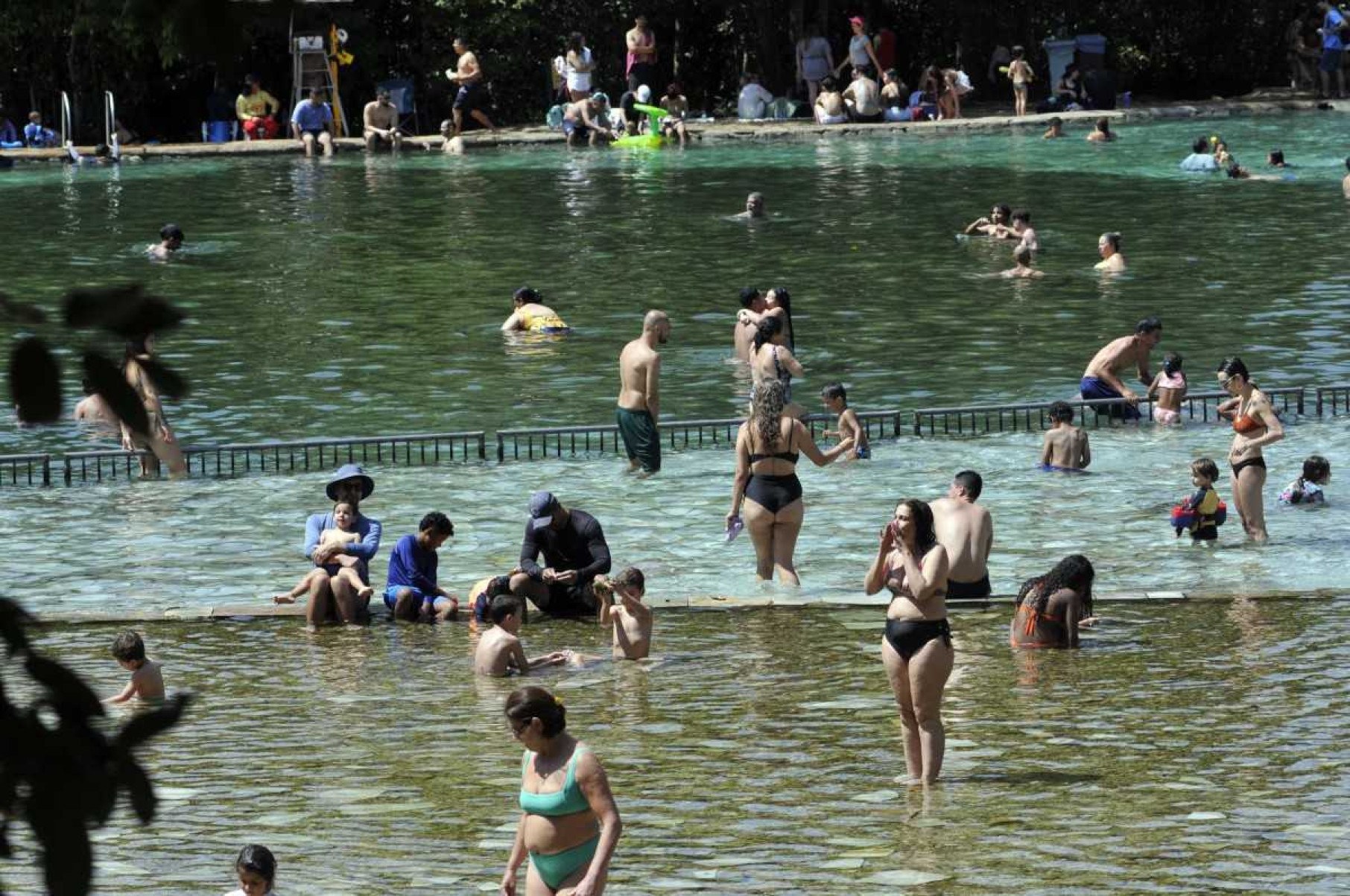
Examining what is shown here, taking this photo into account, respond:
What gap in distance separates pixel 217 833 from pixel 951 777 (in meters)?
3.26

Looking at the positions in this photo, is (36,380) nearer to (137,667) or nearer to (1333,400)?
(137,667)

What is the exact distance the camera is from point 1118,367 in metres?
22.0

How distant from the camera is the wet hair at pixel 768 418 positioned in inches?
601

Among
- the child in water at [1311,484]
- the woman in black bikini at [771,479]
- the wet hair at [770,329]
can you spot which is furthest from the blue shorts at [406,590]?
the child in water at [1311,484]

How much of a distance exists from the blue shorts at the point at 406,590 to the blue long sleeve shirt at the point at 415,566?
0.04ft

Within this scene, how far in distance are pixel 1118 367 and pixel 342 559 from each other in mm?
8943

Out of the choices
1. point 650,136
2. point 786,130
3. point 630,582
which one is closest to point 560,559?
point 630,582

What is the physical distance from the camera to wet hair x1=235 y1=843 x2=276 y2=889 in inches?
329

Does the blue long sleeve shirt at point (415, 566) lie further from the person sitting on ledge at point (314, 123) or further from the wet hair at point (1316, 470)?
the person sitting on ledge at point (314, 123)

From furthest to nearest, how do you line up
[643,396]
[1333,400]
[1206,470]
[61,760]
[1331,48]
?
[1331,48], [1333,400], [643,396], [1206,470], [61,760]

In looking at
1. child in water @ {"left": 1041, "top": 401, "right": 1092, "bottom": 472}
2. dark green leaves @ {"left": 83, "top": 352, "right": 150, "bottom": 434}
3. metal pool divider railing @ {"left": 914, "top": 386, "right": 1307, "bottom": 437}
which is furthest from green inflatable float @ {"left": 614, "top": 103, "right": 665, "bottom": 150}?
dark green leaves @ {"left": 83, "top": 352, "right": 150, "bottom": 434}

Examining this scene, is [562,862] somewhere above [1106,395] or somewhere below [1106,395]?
above

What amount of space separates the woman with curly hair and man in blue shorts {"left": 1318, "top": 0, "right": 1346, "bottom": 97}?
34823 mm

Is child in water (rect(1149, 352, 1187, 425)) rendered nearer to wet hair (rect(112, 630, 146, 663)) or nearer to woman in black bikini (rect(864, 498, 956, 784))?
woman in black bikini (rect(864, 498, 956, 784))
